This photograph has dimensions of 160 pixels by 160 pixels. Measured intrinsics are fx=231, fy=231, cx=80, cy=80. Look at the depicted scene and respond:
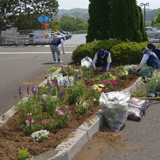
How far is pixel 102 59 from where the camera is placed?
874 cm

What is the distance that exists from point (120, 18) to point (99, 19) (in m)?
1.57

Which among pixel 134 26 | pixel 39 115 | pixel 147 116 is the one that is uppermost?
pixel 134 26

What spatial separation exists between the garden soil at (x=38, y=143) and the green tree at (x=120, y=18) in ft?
27.5

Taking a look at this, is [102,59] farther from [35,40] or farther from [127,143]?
[35,40]

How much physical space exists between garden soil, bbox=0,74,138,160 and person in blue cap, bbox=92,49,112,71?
387 centimetres

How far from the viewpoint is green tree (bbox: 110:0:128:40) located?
12234mm

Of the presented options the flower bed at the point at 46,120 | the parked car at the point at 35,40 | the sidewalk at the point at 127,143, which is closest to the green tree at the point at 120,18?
the flower bed at the point at 46,120

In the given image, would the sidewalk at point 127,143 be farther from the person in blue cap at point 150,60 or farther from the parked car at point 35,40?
the parked car at point 35,40

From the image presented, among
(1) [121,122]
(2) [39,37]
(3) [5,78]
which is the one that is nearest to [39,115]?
(1) [121,122]

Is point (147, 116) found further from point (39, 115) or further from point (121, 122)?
point (39, 115)

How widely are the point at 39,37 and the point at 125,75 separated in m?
23.0

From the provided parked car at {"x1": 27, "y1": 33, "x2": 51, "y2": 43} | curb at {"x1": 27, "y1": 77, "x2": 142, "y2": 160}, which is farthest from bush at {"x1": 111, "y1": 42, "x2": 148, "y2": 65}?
parked car at {"x1": 27, "y1": 33, "x2": 51, "y2": 43}

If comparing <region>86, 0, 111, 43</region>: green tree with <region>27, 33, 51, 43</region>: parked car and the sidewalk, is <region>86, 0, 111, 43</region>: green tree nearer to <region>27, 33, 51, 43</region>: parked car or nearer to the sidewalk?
the sidewalk

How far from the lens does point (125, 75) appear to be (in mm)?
7617
